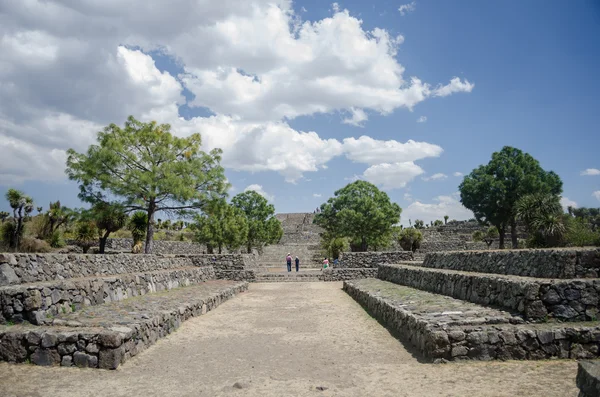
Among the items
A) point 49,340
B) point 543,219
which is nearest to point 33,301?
point 49,340

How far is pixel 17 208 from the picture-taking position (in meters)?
27.0

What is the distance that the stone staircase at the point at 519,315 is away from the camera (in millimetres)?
6316

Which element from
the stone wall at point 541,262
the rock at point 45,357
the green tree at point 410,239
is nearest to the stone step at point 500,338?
the stone wall at point 541,262

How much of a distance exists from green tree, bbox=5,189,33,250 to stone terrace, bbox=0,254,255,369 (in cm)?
1581

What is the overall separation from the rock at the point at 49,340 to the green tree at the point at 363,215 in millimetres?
32495

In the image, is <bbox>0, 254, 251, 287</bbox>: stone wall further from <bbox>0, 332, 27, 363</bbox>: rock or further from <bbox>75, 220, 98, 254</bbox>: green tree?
<bbox>75, 220, 98, 254</bbox>: green tree

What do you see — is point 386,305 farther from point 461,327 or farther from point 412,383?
point 412,383

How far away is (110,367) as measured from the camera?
6469 millimetres

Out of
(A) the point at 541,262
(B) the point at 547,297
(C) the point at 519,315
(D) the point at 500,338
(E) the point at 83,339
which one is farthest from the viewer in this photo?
(A) the point at 541,262

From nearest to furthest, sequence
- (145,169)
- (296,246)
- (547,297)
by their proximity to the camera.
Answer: (547,297)
(145,169)
(296,246)

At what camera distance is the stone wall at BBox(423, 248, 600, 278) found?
25.2ft

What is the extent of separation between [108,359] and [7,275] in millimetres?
3688

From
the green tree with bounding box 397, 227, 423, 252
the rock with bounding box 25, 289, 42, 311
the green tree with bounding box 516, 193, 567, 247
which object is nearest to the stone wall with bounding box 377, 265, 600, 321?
the rock with bounding box 25, 289, 42, 311

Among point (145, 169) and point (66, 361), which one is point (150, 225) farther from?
point (66, 361)
